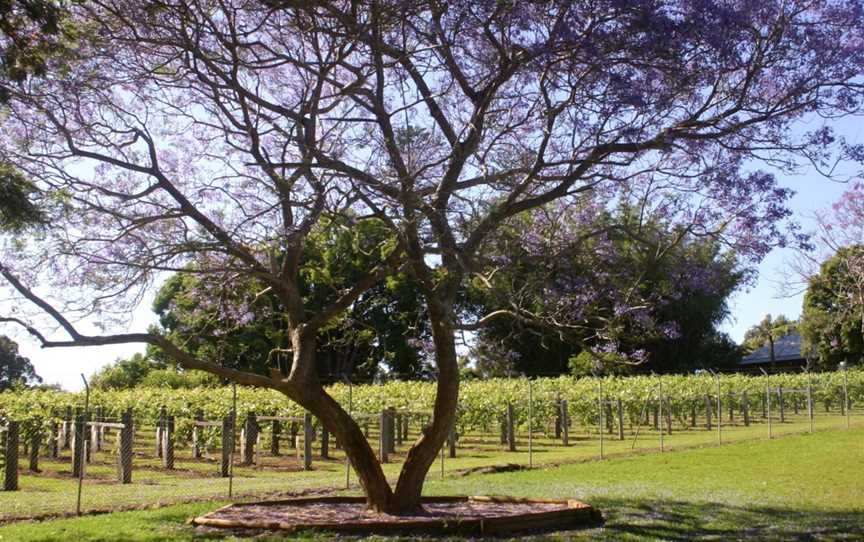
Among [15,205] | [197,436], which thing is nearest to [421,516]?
[15,205]

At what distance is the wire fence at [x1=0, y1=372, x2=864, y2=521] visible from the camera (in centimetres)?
1683

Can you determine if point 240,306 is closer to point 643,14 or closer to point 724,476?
point 643,14

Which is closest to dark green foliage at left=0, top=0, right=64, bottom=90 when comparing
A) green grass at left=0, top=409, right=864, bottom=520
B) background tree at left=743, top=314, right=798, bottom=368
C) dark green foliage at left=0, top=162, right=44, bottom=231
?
dark green foliage at left=0, top=162, right=44, bottom=231

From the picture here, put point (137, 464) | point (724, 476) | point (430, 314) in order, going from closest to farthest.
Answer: point (430, 314), point (724, 476), point (137, 464)

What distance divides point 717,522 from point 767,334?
64301 mm

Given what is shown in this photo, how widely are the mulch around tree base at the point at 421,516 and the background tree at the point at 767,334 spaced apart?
59.6m

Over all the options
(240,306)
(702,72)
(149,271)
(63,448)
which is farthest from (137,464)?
(702,72)

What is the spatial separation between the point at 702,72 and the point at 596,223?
3.12 m

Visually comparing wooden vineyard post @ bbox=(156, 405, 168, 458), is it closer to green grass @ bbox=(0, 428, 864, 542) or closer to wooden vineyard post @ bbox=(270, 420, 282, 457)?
wooden vineyard post @ bbox=(270, 420, 282, 457)

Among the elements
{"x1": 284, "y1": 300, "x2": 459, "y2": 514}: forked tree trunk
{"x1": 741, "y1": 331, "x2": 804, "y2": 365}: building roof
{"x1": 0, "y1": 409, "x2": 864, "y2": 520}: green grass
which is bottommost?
{"x1": 0, "y1": 409, "x2": 864, "y2": 520}: green grass

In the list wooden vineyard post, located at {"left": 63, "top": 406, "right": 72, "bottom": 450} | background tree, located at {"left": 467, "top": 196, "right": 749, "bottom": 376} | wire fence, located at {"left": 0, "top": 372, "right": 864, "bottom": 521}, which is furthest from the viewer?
wooden vineyard post, located at {"left": 63, "top": 406, "right": 72, "bottom": 450}

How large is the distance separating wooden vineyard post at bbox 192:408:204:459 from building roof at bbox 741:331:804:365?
51367mm

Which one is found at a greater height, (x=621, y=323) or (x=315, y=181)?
(x=315, y=181)

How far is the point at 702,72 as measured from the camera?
37.6 feet
